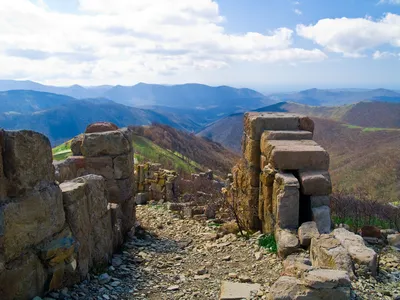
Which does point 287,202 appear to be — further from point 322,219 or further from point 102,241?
point 102,241

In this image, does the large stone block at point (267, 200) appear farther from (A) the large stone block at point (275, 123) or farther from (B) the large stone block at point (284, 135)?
(A) the large stone block at point (275, 123)

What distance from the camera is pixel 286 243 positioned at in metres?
6.80

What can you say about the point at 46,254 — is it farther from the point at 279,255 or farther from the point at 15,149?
the point at 279,255

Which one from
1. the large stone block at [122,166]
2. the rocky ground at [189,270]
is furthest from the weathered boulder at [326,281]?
the large stone block at [122,166]

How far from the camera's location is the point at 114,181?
936 cm

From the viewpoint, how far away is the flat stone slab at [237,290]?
5.38m

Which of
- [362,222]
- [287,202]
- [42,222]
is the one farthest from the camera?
[362,222]

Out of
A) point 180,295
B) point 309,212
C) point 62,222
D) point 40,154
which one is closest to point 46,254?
point 62,222

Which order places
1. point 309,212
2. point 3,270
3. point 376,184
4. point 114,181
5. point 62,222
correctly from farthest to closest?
point 376,184, point 114,181, point 309,212, point 62,222, point 3,270

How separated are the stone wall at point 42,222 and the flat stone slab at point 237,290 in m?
2.16

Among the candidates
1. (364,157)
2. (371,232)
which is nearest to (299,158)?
(371,232)

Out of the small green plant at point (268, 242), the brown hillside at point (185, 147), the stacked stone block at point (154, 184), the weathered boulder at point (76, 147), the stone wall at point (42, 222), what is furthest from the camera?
the brown hillside at point (185, 147)

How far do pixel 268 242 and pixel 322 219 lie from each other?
49.4 inches

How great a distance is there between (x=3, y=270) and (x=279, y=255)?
4.47 m
